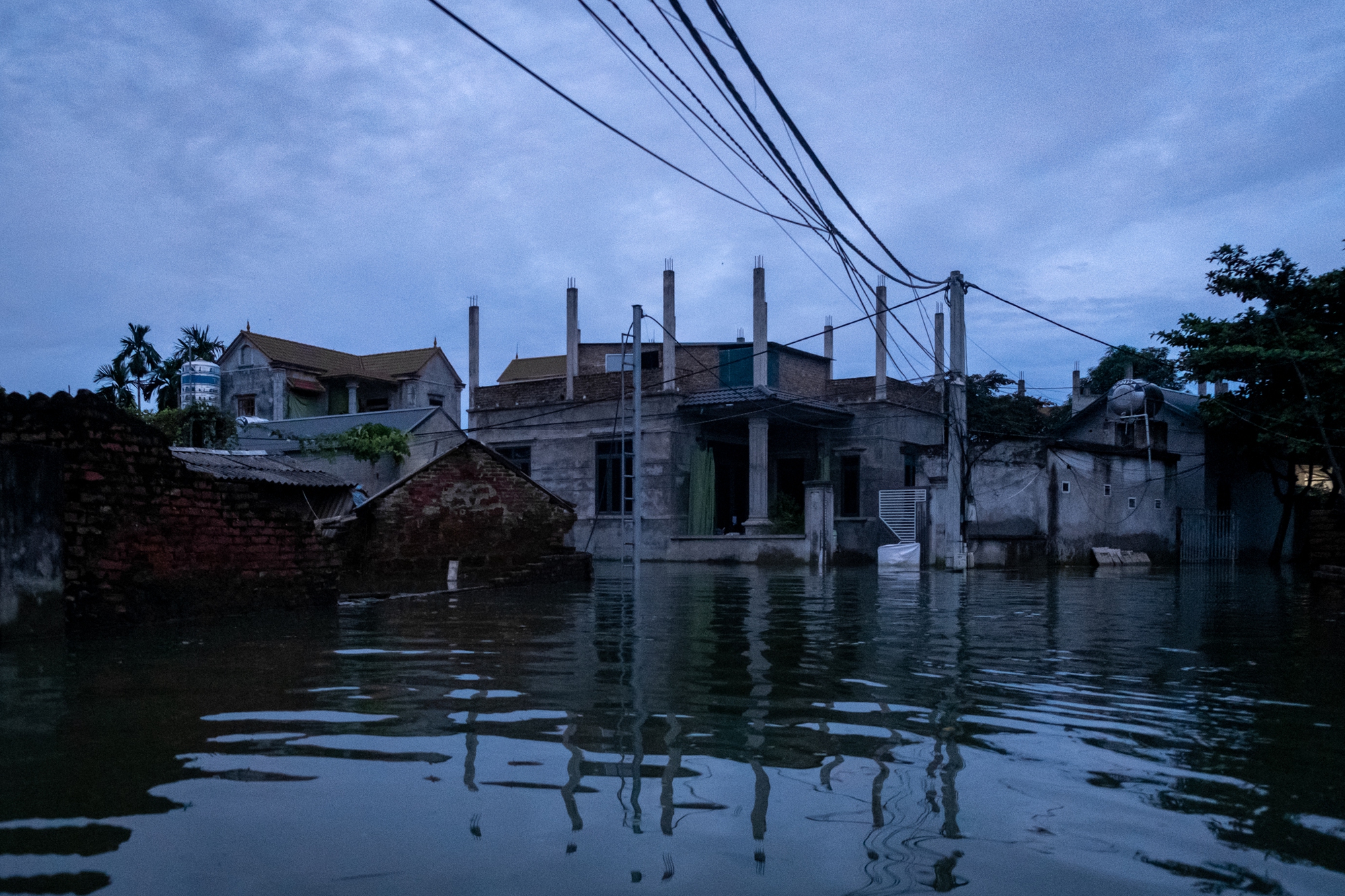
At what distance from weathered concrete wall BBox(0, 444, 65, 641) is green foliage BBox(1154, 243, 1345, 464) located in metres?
25.2

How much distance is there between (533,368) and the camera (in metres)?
46.7

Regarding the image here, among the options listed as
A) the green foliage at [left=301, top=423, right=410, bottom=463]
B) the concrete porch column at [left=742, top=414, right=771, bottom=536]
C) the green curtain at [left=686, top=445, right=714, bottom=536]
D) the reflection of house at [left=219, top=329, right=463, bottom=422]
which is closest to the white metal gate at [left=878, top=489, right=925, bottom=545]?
the concrete porch column at [left=742, top=414, right=771, bottom=536]

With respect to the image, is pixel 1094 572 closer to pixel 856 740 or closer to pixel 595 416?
pixel 595 416

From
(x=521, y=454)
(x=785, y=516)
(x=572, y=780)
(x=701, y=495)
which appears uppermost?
(x=521, y=454)

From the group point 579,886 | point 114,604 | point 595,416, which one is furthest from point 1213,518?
point 579,886

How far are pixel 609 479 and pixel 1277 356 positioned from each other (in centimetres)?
1854

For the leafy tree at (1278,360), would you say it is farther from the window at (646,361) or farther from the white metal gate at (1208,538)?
the window at (646,361)

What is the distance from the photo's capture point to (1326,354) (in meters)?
24.1

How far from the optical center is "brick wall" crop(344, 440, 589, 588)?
600 inches

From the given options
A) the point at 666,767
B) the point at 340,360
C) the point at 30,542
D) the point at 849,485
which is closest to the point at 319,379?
the point at 340,360

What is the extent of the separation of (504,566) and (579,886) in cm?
1440

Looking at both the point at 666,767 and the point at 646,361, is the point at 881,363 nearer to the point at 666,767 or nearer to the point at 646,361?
the point at 646,361

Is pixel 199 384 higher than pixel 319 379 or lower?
lower

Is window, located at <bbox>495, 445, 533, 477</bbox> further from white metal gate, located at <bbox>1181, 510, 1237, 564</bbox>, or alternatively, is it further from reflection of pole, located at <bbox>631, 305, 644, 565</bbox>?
white metal gate, located at <bbox>1181, 510, 1237, 564</bbox>
